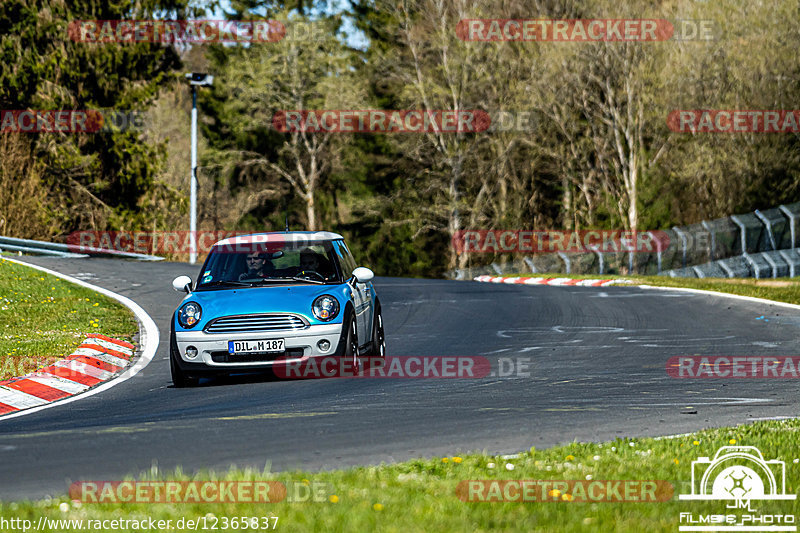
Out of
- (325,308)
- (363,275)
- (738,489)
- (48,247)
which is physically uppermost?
(48,247)

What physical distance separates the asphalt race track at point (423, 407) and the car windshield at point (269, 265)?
114 cm

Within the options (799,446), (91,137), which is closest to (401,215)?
(91,137)

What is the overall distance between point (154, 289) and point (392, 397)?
13.9 meters

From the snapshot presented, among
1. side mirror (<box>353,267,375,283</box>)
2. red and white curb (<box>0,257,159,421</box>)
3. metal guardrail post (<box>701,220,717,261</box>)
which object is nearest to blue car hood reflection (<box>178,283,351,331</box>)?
side mirror (<box>353,267,375,283</box>)

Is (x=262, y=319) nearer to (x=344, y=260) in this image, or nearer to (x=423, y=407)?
(x=344, y=260)

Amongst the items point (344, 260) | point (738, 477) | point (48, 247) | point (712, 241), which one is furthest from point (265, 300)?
point (712, 241)

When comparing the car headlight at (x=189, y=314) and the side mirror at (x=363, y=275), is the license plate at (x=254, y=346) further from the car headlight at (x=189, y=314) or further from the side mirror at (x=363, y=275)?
the side mirror at (x=363, y=275)

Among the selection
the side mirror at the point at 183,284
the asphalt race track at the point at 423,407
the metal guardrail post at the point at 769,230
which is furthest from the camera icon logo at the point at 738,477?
the metal guardrail post at the point at 769,230

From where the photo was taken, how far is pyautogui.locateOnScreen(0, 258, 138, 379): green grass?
13773 millimetres

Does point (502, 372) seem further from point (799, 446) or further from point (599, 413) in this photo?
point (799, 446)

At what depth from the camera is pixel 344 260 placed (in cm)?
1328

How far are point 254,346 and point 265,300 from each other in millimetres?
541

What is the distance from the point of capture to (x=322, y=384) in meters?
11.7

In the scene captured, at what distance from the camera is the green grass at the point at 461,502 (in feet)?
18.2
